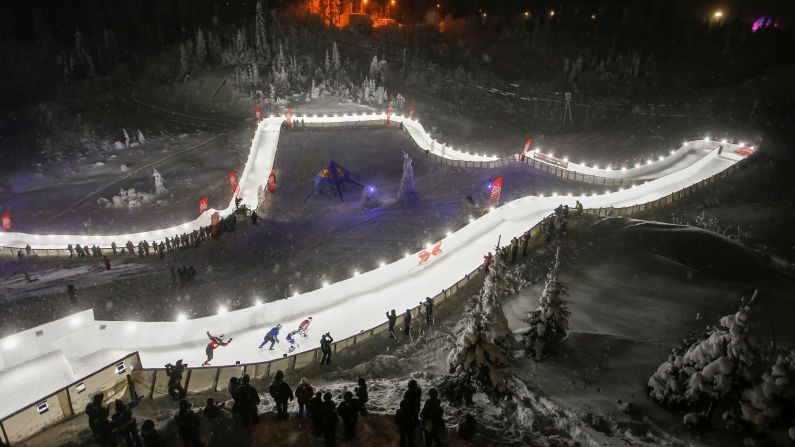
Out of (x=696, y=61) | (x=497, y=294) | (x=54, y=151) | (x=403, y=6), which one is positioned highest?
(x=403, y=6)

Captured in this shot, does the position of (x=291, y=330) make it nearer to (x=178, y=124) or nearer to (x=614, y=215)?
(x=614, y=215)

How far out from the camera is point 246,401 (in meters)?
12.0

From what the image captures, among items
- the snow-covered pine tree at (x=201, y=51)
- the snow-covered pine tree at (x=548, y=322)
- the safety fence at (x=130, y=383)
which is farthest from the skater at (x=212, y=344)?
the snow-covered pine tree at (x=201, y=51)

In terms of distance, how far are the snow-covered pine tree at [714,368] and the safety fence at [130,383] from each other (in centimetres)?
989

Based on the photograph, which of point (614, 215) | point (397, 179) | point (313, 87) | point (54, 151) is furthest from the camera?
point (313, 87)

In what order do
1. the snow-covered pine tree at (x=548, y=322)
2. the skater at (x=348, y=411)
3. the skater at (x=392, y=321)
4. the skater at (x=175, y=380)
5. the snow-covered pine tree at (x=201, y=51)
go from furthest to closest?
the snow-covered pine tree at (x=201, y=51) < the skater at (x=392, y=321) < the snow-covered pine tree at (x=548, y=322) < the skater at (x=175, y=380) < the skater at (x=348, y=411)

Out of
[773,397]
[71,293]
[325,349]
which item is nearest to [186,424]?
[325,349]

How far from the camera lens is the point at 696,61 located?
257 ft

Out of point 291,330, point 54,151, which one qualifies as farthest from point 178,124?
point 291,330

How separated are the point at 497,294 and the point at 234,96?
60689mm

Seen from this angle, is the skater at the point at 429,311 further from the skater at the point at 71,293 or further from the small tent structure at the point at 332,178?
the small tent structure at the point at 332,178

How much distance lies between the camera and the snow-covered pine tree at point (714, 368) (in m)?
11.4

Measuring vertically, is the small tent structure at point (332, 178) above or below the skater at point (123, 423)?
below

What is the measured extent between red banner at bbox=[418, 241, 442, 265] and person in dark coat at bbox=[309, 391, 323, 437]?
14.8 m
